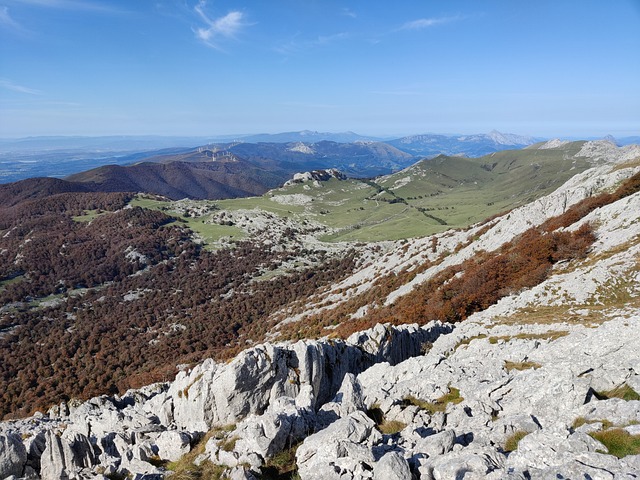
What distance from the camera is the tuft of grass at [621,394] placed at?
44.5 feet

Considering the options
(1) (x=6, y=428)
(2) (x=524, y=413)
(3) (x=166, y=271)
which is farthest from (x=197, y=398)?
(3) (x=166, y=271)

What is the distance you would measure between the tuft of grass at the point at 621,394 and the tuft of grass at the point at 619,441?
3.35 metres

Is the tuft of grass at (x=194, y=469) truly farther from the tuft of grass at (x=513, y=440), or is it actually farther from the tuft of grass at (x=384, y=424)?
the tuft of grass at (x=513, y=440)

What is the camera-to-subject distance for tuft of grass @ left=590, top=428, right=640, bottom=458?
33.6 ft

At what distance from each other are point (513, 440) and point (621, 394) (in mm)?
5226

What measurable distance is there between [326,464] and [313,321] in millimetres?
48572

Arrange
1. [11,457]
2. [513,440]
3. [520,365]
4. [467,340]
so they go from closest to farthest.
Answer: [513,440], [11,457], [520,365], [467,340]

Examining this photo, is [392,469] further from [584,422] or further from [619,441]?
[584,422]

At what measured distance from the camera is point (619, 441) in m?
10.6

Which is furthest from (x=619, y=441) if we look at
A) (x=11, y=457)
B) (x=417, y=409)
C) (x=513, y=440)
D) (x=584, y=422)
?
(x=11, y=457)

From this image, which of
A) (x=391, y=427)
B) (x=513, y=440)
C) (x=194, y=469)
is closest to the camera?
(x=513, y=440)

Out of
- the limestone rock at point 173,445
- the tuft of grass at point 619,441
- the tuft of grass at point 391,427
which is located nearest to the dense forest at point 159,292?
the tuft of grass at point 391,427

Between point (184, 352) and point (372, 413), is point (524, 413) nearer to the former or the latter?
point (372, 413)

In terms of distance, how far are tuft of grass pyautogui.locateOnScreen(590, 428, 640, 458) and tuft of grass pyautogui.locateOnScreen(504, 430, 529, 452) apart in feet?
6.95
